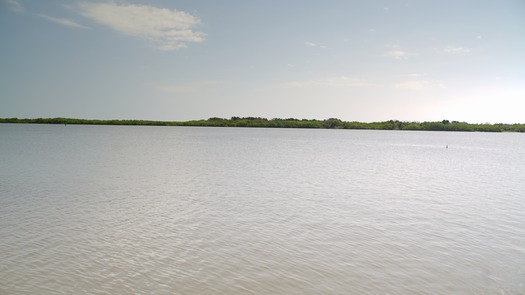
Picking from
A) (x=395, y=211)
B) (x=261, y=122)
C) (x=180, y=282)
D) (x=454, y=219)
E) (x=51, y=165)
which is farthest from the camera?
(x=261, y=122)

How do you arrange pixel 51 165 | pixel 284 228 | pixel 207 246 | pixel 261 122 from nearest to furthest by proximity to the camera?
pixel 207 246
pixel 284 228
pixel 51 165
pixel 261 122

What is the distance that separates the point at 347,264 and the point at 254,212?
501 cm

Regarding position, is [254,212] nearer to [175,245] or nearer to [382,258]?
[175,245]

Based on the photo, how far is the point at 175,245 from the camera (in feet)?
29.2

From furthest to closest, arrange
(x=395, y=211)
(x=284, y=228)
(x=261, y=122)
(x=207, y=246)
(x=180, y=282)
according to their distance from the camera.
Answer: (x=261, y=122)
(x=395, y=211)
(x=284, y=228)
(x=207, y=246)
(x=180, y=282)

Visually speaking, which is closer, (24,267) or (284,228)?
(24,267)

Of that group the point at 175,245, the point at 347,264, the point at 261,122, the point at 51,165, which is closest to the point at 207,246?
the point at 175,245

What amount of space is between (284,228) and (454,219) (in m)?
5.70

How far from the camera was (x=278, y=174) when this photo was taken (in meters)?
22.8

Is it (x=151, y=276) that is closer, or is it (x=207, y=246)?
(x=151, y=276)

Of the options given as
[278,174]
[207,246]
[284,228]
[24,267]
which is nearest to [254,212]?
[284,228]

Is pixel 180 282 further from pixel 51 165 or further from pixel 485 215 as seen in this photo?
pixel 51 165

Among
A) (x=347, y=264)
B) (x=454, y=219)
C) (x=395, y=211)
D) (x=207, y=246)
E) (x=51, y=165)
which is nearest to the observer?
(x=347, y=264)

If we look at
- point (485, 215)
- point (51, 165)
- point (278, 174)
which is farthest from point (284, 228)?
point (51, 165)
